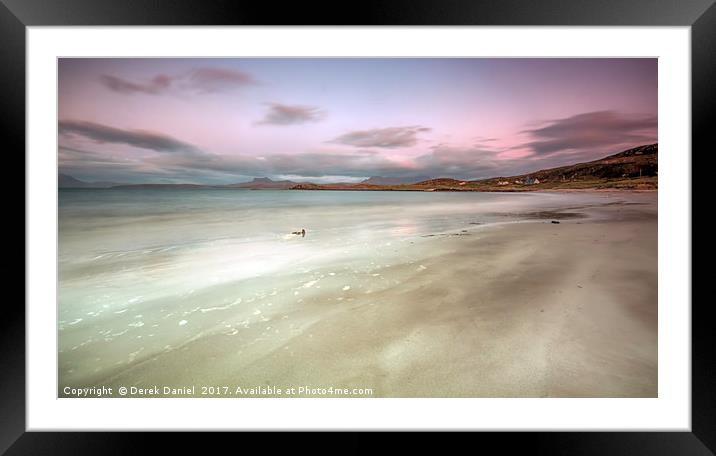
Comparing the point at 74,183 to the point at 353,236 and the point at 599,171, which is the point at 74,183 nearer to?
the point at 353,236

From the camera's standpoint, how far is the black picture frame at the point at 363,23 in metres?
1.08

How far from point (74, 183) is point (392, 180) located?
263cm

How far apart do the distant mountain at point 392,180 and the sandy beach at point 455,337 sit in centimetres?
134

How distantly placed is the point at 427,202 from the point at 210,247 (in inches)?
110

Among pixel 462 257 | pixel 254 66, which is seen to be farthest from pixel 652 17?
pixel 254 66

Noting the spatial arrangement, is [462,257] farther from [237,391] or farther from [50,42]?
[50,42]

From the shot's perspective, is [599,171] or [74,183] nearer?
[74,183]

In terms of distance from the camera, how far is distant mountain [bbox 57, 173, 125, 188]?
1413 millimetres

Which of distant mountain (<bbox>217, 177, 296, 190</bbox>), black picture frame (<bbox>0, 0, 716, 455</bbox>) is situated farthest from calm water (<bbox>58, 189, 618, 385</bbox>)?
black picture frame (<bbox>0, 0, 716, 455</bbox>)

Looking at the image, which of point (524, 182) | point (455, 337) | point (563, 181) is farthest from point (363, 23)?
point (563, 181)

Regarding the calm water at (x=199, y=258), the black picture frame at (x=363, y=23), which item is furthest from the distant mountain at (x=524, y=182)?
the black picture frame at (x=363, y=23)

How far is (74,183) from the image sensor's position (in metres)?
1.91

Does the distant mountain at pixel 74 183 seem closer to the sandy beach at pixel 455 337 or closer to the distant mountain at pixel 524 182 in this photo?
the distant mountain at pixel 524 182

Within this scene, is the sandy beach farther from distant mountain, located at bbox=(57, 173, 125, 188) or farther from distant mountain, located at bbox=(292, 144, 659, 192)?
distant mountain, located at bbox=(57, 173, 125, 188)
